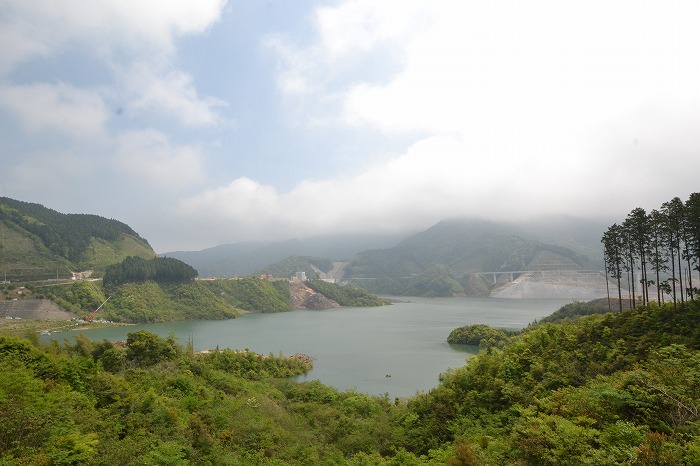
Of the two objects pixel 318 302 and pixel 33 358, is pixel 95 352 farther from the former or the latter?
pixel 318 302

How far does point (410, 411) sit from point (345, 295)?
392ft

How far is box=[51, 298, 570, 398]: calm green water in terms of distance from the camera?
34734 mm

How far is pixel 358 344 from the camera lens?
54.0 m

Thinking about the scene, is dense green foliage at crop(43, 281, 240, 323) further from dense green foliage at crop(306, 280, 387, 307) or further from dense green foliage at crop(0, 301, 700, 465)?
dense green foliage at crop(0, 301, 700, 465)

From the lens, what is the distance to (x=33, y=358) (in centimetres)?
1435

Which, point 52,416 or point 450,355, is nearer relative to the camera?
point 52,416

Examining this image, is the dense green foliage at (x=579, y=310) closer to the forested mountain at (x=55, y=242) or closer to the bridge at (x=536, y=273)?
the bridge at (x=536, y=273)

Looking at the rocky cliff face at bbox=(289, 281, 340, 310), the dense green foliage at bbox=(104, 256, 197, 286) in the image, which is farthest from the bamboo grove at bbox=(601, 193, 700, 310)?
the rocky cliff face at bbox=(289, 281, 340, 310)

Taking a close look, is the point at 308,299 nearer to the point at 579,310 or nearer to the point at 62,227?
the point at 62,227

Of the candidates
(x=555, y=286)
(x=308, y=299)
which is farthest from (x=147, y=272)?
(x=555, y=286)

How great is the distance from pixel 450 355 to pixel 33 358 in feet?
132

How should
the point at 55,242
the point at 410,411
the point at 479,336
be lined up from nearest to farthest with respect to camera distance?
the point at 410,411
the point at 479,336
the point at 55,242

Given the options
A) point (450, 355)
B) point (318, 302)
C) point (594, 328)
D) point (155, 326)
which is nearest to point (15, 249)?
point (155, 326)

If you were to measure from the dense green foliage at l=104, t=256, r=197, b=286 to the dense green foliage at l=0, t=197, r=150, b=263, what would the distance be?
17492 millimetres
